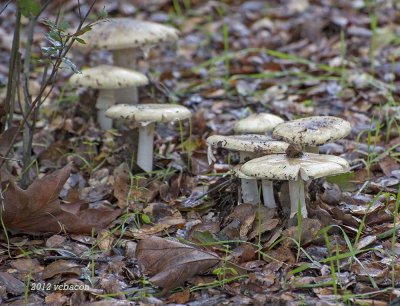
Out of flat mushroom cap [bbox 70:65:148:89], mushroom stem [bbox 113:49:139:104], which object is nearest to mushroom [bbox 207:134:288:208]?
flat mushroom cap [bbox 70:65:148:89]

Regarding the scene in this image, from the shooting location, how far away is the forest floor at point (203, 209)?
8.64 ft

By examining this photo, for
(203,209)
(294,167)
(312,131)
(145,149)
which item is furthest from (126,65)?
(294,167)

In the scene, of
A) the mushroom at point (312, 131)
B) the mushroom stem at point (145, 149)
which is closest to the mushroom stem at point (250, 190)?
the mushroom at point (312, 131)

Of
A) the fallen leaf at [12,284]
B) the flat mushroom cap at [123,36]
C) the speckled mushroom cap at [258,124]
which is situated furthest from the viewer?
the flat mushroom cap at [123,36]

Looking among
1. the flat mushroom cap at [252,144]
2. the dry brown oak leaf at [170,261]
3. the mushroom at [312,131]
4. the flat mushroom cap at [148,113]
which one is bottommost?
the dry brown oak leaf at [170,261]

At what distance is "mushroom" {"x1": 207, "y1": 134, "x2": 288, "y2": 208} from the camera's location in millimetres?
2963

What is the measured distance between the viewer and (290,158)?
8.98 ft

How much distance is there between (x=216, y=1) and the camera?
8.25 metres

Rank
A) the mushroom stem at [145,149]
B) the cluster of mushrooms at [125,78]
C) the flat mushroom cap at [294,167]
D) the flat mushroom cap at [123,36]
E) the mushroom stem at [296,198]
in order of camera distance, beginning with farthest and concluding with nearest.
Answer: the flat mushroom cap at [123,36] → the mushroom stem at [145,149] → the cluster of mushrooms at [125,78] → the mushroom stem at [296,198] → the flat mushroom cap at [294,167]

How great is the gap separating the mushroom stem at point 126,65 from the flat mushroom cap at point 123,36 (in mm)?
145

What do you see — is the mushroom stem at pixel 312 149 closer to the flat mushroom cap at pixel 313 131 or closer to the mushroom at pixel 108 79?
the flat mushroom cap at pixel 313 131

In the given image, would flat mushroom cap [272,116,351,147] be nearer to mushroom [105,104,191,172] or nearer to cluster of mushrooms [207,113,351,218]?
cluster of mushrooms [207,113,351,218]

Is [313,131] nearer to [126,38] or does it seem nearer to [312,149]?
[312,149]

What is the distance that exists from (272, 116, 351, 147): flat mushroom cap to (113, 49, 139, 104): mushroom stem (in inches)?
76.7
